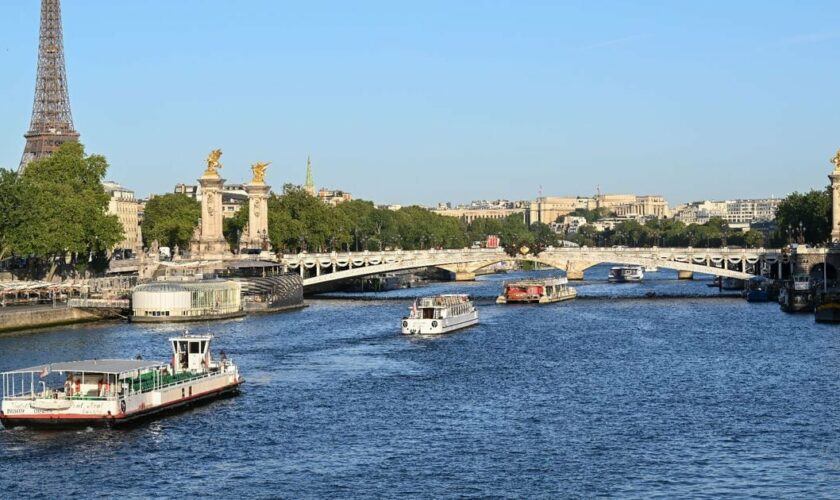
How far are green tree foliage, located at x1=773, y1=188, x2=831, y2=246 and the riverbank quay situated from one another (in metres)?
58.2

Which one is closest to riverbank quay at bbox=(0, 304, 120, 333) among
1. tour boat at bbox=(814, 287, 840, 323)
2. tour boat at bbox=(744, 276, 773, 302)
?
tour boat at bbox=(814, 287, 840, 323)

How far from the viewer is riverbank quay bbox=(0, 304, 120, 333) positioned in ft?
226

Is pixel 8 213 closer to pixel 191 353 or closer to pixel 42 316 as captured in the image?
pixel 42 316

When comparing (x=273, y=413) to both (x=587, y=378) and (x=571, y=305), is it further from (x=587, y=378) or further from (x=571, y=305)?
(x=571, y=305)

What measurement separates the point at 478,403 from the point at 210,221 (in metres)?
58.3

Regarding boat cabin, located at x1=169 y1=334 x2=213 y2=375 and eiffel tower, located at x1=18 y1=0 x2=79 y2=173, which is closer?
boat cabin, located at x1=169 y1=334 x2=213 y2=375

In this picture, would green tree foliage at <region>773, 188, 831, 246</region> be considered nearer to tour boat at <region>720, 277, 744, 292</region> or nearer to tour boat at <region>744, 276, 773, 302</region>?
tour boat at <region>720, 277, 744, 292</region>

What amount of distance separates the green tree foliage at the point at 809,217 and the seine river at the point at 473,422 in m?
49.9

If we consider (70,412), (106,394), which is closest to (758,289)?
(106,394)

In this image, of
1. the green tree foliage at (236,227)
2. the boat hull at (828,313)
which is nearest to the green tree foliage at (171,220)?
the green tree foliage at (236,227)

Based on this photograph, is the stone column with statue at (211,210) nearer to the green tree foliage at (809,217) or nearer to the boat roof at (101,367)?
the green tree foliage at (809,217)

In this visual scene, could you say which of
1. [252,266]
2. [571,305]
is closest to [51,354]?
[252,266]

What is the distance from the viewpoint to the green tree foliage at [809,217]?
382 feet

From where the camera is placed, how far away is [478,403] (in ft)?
148
